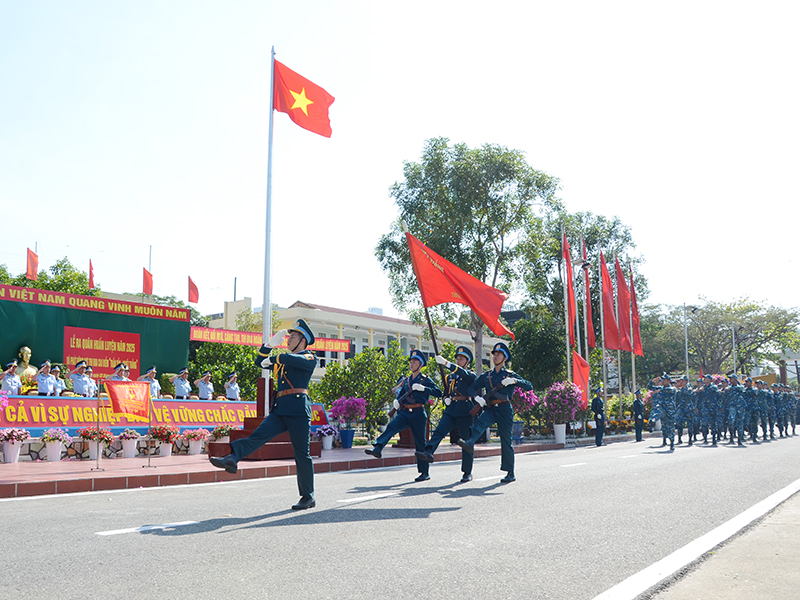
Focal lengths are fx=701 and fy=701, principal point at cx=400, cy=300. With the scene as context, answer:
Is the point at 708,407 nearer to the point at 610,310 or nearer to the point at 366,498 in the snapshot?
the point at 610,310

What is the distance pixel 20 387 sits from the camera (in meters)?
17.4

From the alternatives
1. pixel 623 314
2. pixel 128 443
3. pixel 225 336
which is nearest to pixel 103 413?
pixel 128 443

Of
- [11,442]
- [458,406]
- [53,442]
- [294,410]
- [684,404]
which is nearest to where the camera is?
[294,410]

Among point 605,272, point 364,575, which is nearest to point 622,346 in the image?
point 605,272

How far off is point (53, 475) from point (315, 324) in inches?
1689

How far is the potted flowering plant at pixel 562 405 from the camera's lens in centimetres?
2198

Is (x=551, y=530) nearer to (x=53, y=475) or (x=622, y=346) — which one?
(x=53, y=475)

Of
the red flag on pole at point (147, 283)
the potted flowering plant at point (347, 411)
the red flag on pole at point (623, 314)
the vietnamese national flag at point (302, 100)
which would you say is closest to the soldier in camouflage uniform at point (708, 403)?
the red flag on pole at point (623, 314)

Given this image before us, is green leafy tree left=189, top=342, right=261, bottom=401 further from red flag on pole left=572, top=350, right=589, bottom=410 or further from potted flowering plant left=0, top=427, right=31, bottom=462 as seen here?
potted flowering plant left=0, top=427, right=31, bottom=462

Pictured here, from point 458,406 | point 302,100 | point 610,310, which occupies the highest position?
point 302,100

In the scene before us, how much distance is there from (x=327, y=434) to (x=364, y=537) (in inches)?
497

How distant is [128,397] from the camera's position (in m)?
11.8

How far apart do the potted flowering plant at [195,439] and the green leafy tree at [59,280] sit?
2367 cm

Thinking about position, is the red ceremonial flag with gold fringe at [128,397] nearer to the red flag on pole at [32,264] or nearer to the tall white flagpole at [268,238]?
the tall white flagpole at [268,238]
